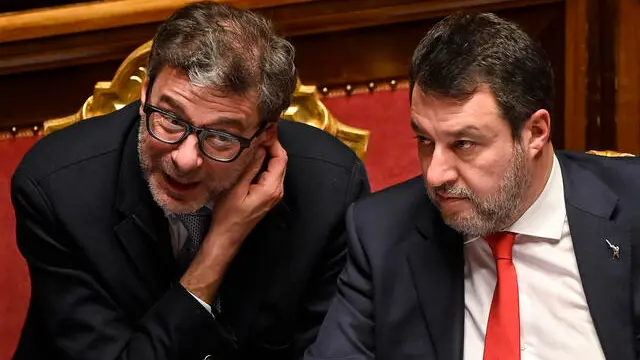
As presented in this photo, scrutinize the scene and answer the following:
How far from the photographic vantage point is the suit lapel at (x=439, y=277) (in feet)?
6.27

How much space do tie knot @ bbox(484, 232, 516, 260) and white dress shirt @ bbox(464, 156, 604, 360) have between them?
0.7 inches

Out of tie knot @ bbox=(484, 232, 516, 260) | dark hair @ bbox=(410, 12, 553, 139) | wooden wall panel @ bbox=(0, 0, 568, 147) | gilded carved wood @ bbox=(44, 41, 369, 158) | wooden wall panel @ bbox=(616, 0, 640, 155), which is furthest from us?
wooden wall panel @ bbox=(616, 0, 640, 155)

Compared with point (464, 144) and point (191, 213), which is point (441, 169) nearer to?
point (464, 144)

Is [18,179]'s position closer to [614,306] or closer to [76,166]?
[76,166]

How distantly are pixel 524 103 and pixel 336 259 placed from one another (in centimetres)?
52

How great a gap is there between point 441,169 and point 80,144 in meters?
0.71

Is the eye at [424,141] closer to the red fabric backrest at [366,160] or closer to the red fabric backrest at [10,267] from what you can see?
the red fabric backrest at [366,160]

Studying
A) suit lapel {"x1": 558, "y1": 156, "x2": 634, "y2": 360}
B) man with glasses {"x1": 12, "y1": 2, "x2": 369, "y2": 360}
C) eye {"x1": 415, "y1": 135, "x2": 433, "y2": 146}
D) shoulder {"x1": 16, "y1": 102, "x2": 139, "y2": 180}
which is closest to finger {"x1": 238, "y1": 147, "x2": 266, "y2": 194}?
man with glasses {"x1": 12, "y1": 2, "x2": 369, "y2": 360}

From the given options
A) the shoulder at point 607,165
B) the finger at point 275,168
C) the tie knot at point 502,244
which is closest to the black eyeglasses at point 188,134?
the finger at point 275,168

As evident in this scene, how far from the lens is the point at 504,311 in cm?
187

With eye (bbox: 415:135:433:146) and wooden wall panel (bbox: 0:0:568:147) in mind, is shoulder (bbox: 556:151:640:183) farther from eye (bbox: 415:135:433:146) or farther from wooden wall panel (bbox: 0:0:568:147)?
wooden wall panel (bbox: 0:0:568:147)

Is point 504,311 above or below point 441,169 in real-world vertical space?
below

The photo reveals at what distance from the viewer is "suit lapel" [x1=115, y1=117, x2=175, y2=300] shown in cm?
205

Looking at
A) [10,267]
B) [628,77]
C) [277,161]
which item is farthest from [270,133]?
[628,77]
